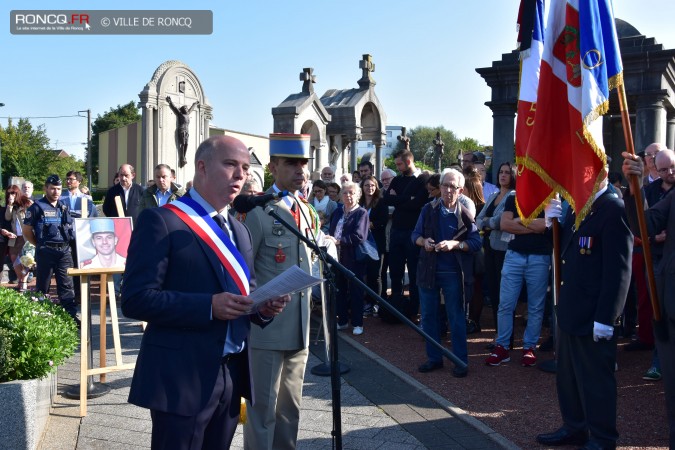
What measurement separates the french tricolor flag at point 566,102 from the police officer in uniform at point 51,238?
6.46m

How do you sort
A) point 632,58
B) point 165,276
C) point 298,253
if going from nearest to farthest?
point 165,276 → point 298,253 → point 632,58

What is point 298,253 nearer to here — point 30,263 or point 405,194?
point 405,194

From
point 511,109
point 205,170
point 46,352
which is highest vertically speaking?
point 511,109

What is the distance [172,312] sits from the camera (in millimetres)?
2793

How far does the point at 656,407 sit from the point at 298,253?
149 inches

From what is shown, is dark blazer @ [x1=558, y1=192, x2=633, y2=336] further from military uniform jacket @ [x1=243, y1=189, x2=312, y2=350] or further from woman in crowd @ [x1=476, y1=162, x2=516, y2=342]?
woman in crowd @ [x1=476, y1=162, x2=516, y2=342]

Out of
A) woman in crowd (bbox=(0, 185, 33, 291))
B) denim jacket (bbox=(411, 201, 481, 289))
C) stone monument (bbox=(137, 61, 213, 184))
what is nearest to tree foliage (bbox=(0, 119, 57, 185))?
stone monument (bbox=(137, 61, 213, 184))

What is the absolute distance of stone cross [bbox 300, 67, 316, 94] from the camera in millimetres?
19812

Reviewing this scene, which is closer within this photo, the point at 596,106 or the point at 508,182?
the point at 596,106

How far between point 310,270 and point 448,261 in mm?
3061

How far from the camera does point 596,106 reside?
4.78 metres

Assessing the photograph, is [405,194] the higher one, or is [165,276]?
[405,194]

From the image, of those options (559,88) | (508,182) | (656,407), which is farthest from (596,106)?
(508,182)

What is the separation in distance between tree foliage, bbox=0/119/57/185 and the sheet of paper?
46503 millimetres
